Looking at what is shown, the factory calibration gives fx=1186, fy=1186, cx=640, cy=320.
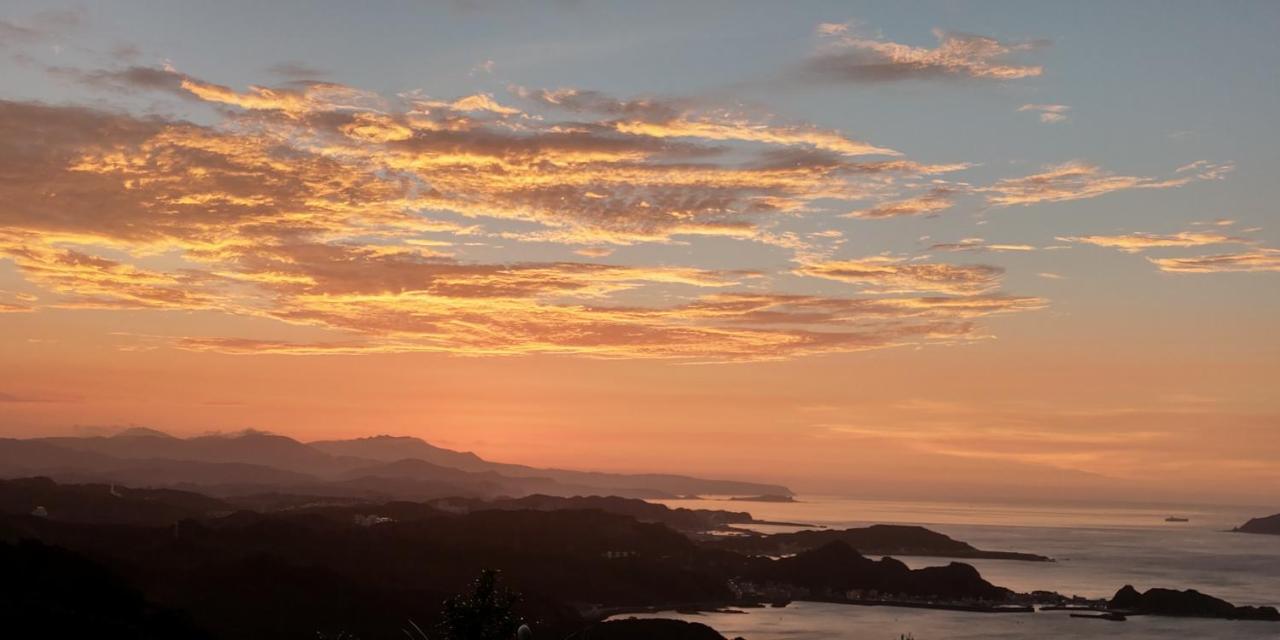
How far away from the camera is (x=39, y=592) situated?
10881cm

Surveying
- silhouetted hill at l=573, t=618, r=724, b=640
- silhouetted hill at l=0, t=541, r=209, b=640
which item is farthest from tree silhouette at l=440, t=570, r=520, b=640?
silhouetted hill at l=573, t=618, r=724, b=640

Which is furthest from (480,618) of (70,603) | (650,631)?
(650,631)

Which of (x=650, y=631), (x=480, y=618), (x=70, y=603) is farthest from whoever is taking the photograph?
(x=650, y=631)

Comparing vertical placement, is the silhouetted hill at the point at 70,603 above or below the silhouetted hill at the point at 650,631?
above

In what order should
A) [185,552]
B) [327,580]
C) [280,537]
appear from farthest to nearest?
[280,537], [185,552], [327,580]

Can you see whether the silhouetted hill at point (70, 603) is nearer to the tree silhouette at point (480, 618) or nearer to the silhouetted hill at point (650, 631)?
the silhouetted hill at point (650, 631)

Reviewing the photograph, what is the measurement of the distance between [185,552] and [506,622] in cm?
13222

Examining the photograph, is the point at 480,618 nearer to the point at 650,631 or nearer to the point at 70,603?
the point at 70,603

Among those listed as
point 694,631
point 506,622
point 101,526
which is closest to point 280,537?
point 101,526

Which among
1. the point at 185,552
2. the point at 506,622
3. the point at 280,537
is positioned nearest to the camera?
the point at 506,622

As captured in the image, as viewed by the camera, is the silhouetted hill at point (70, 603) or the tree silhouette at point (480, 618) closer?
the tree silhouette at point (480, 618)

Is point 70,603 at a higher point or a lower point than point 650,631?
higher

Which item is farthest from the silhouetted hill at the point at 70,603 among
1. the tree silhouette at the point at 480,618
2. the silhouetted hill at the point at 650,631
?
the tree silhouette at the point at 480,618

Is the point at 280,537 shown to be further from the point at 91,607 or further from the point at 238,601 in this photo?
the point at 91,607
